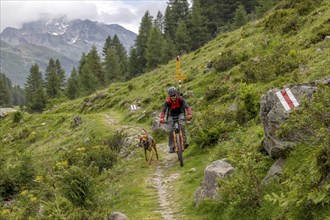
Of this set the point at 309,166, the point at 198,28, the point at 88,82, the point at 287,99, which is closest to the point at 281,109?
the point at 287,99

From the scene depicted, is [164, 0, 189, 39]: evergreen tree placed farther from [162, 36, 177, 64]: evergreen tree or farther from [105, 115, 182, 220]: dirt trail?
[105, 115, 182, 220]: dirt trail

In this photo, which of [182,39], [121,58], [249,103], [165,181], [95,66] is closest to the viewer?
[165,181]

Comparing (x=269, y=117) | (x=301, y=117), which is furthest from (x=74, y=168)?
(x=301, y=117)

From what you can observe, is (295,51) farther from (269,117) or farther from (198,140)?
(269,117)

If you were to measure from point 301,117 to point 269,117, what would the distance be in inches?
60.3

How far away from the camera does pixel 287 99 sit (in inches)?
318

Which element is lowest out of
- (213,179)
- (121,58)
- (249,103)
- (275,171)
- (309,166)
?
(213,179)

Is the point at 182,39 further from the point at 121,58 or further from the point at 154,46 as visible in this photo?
the point at 121,58

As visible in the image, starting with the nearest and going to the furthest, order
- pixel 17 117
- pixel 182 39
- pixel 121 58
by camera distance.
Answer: pixel 17 117
pixel 182 39
pixel 121 58

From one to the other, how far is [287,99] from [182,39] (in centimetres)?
6378

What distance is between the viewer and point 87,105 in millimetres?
41031

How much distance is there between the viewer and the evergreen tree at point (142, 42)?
79125 millimetres

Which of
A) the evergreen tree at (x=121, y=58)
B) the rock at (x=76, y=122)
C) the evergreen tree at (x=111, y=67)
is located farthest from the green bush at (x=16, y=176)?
the evergreen tree at (x=111, y=67)

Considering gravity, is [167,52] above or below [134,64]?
above
